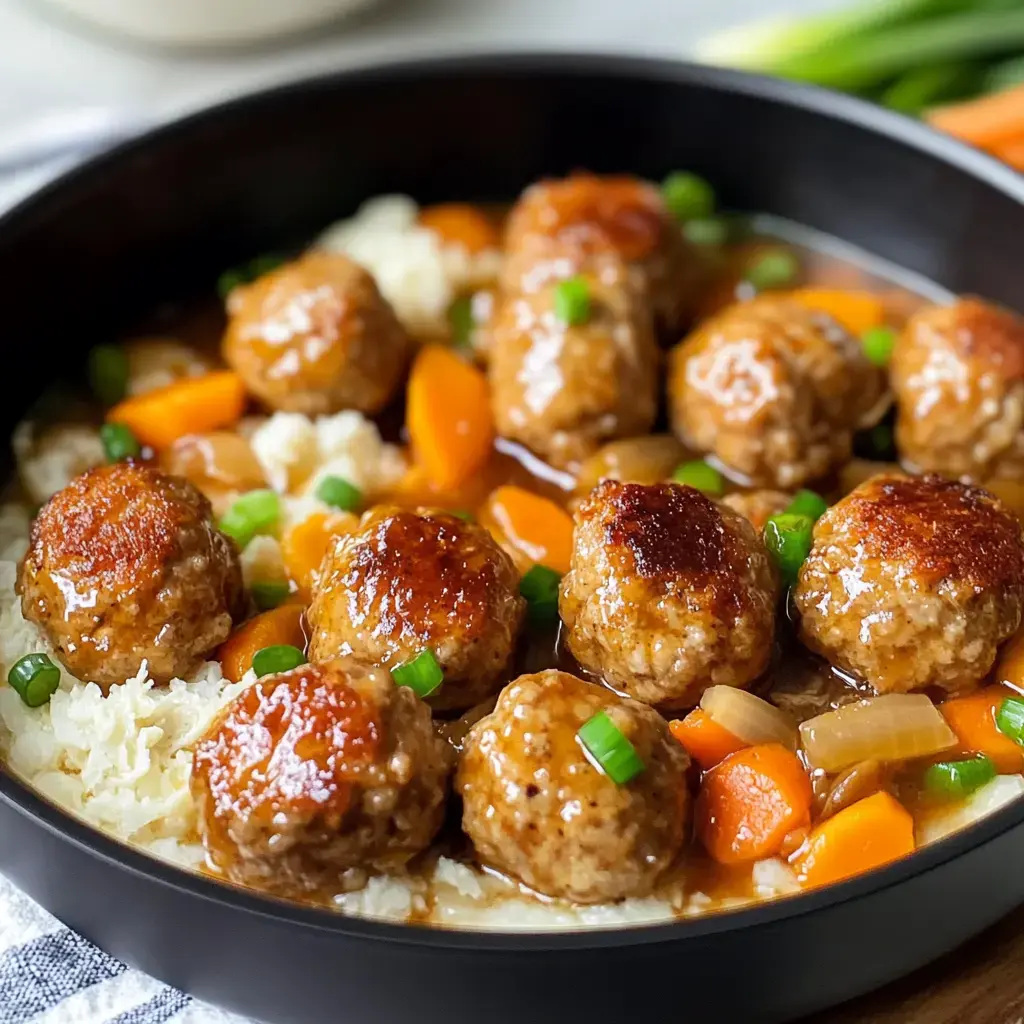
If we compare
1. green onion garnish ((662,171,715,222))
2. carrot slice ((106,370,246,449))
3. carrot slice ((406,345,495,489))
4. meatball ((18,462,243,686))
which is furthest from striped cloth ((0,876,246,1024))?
green onion garnish ((662,171,715,222))

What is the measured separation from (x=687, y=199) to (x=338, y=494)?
1848 millimetres

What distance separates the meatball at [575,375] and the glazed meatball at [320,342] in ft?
1.18

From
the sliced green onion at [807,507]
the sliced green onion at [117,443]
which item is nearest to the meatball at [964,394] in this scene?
the sliced green onion at [807,507]

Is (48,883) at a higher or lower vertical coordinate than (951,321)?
lower

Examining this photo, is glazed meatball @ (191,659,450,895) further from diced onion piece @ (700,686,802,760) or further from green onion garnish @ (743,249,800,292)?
green onion garnish @ (743,249,800,292)

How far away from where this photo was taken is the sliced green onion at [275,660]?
3.28 meters

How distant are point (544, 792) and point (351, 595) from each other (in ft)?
2.34

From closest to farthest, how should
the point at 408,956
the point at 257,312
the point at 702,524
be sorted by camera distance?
the point at 408,956, the point at 702,524, the point at 257,312

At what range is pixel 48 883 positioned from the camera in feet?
9.47

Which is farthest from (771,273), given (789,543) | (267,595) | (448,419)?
(267,595)

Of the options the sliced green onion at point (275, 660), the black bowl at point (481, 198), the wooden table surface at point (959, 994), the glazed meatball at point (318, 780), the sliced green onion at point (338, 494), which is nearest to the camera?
the black bowl at point (481, 198)

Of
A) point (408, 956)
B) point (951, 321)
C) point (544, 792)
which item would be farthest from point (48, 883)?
point (951, 321)

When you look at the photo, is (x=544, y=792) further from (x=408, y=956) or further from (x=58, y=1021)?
(x=58, y=1021)

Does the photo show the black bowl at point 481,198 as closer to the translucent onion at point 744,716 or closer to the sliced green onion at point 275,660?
the translucent onion at point 744,716
